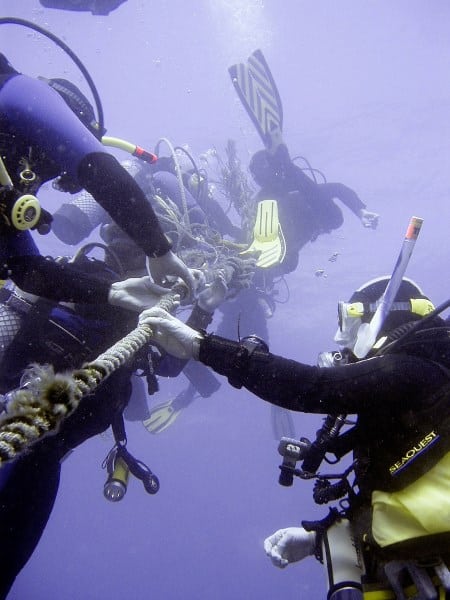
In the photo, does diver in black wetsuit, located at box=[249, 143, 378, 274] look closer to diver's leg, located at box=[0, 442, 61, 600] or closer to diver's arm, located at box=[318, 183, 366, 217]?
diver's arm, located at box=[318, 183, 366, 217]

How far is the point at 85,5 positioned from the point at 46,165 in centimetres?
445

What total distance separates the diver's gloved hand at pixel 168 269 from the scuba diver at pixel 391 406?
1.33ft

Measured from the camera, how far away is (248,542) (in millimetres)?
34312

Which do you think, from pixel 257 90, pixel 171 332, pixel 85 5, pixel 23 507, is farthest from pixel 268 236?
pixel 23 507

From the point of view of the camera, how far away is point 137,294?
8.80ft

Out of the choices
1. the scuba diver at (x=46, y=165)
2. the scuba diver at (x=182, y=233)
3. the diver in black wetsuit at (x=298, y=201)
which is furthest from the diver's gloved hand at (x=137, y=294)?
the diver in black wetsuit at (x=298, y=201)

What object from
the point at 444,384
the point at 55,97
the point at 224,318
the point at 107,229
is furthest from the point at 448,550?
the point at 224,318

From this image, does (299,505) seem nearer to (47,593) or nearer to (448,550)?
(47,593)

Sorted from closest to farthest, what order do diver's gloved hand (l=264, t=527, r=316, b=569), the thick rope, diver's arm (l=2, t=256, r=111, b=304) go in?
the thick rope
diver's arm (l=2, t=256, r=111, b=304)
diver's gloved hand (l=264, t=527, r=316, b=569)

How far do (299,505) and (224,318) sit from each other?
29.4m

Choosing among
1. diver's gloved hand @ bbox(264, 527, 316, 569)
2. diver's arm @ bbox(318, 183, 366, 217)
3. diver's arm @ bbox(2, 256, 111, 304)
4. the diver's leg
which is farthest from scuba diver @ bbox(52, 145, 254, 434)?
diver's arm @ bbox(318, 183, 366, 217)

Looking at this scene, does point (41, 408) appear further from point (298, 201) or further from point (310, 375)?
point (298, 201)

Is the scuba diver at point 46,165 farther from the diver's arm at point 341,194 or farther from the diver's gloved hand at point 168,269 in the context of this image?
the diver's arm at point 341,194

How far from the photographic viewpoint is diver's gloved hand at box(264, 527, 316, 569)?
3.27 metres
